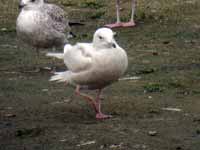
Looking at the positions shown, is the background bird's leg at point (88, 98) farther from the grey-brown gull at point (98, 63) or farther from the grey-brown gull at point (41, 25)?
the grey-brown gull at point (41, 25)

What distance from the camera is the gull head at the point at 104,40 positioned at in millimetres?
8546

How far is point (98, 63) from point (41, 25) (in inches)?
159

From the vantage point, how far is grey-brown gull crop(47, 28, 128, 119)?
27.9 ft

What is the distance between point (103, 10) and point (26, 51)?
3.57 metres

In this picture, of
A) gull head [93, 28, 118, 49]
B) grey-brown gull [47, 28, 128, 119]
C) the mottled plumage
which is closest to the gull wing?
grey-brown gull [47, 28, 128, 119]

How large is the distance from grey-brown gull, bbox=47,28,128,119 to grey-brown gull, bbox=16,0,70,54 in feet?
11.0

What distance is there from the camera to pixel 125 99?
382 inches

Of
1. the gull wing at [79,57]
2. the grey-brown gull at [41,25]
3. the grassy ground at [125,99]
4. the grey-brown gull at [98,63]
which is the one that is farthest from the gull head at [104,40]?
the grey-brown gull at [41,25]

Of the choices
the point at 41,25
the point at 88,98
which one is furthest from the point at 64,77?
the point at 41,25

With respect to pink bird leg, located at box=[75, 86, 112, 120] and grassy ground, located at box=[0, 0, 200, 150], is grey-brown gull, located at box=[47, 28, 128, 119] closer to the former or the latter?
pink bird leg, located at box=[75, 86, 112, 120]

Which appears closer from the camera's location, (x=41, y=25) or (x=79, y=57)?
(x=79, y=57)

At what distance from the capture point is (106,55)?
8.48 metres

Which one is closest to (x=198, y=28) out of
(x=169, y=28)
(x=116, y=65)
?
(x=169, y=28)

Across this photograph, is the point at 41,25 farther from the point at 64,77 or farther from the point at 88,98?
the point at 88,98
